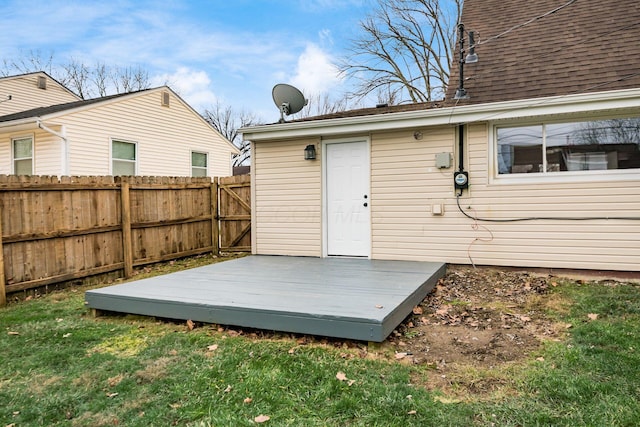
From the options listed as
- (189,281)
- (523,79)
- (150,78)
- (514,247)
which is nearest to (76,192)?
(189,281)

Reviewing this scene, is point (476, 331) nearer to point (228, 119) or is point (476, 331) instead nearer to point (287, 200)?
point (287, 200)

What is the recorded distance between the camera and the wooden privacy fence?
537 cm

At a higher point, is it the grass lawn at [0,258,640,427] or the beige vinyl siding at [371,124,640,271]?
the beige vinyl siding at [371,124,640,271]

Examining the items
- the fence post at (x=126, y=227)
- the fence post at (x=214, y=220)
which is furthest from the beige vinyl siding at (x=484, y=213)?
the fence post at (x=126, y=227)

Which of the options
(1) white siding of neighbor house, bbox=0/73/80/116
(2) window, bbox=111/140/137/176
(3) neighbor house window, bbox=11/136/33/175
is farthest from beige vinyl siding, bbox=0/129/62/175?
(1) white siding of neighbor house, bbox=0/73/80/116

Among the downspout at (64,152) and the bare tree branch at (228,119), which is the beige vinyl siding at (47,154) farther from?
the bare tree branch at (228,119)

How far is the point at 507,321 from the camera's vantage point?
4.17 meters

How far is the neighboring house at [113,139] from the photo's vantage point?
10.4m

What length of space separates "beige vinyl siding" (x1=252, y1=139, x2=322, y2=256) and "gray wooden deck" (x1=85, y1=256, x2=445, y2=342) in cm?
133

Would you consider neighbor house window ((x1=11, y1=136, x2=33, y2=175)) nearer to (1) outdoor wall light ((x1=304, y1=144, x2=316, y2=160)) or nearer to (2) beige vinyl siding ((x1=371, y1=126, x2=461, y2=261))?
(1) outdoor wall light ((x1=304, y1=144, x2=316, y2=160))

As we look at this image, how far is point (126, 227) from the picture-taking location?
Result: 6836mm

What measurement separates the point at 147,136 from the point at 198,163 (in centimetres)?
218

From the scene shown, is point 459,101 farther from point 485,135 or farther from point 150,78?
point 150,78

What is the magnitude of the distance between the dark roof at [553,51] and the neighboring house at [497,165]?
1.2 inches
